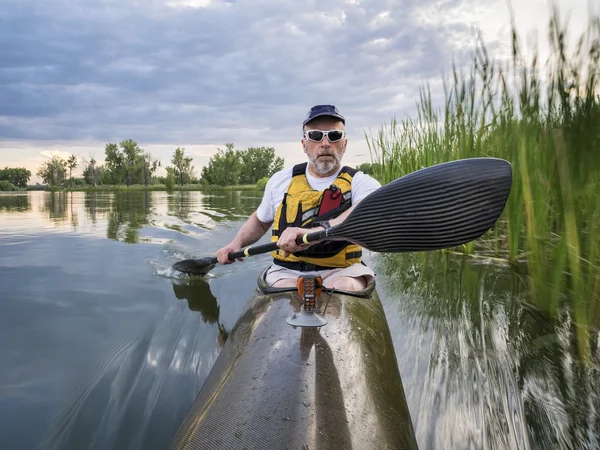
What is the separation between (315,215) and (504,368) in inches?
62.1

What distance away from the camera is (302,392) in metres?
1.39

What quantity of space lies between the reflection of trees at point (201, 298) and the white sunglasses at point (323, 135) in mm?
1818

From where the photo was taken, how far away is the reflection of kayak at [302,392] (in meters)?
1.24

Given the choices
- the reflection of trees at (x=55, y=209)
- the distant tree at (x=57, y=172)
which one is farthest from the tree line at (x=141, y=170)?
the reflection of trees at (x=55, y=209)

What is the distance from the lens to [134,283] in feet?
16.9

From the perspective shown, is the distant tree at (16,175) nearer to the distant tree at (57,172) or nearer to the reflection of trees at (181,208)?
the distant tree at (57,172)

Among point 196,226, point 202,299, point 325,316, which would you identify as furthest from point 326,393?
point 196,226

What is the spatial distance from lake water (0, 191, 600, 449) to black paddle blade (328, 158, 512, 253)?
38.6 inches

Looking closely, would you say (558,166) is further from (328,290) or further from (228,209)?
(228,209)

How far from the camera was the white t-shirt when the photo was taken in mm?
2994

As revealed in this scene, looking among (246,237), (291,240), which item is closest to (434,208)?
(291,240)

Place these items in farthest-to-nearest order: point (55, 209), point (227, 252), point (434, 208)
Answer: point (55, 209)
point (227, 252)
point (434, 208)

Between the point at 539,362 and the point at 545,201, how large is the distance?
3.63ft

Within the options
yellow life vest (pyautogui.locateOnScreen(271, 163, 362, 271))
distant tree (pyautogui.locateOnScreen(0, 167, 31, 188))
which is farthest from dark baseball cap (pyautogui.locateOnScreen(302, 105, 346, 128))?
distant tree (pyautogui.locateOnScreen(0, 167, 31, 188))
